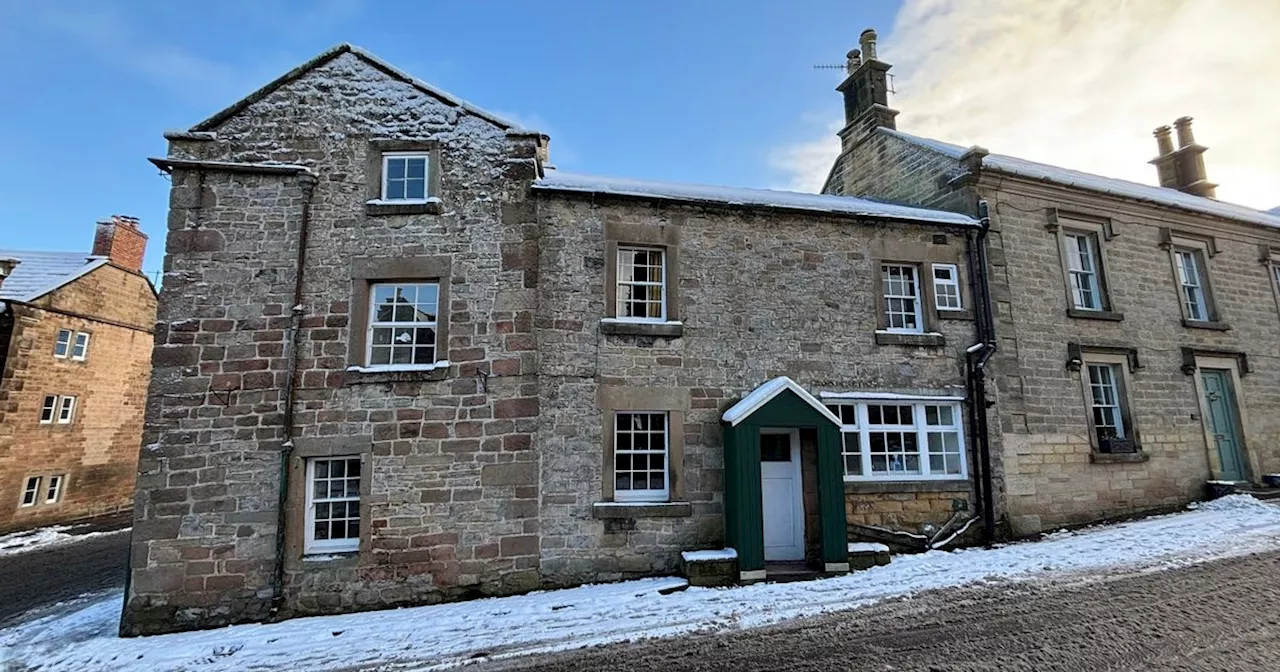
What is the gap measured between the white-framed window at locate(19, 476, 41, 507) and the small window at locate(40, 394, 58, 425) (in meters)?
1.78

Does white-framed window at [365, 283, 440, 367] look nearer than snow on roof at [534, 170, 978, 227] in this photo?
Yes

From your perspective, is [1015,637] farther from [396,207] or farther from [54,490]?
[54,490]

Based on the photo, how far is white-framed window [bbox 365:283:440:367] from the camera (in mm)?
9719

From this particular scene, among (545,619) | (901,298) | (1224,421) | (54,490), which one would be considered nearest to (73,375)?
(54,490)

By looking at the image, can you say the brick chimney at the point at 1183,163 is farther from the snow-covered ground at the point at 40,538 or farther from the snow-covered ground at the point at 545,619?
the snow-covered ground at the point at 40,538

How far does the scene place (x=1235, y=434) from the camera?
1387 cm

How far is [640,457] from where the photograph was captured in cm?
1011

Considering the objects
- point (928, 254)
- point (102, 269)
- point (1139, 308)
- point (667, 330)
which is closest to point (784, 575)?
point (667, 330)

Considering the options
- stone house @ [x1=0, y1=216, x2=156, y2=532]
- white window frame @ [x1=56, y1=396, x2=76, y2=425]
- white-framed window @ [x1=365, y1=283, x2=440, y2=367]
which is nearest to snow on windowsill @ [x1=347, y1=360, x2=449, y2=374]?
white-framed window @ [x1=365, y1=283, x2=440, y2=367]

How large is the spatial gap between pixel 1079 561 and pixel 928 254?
5.97m

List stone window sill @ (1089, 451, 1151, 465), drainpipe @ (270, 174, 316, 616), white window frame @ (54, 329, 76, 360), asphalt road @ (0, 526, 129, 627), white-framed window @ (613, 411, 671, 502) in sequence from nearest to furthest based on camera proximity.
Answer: drainpipe @ (270, 174, 316, 616), white-framed window @ (613, 411, 671, 502), asphalt road @ (0, 526, 129, 627), stone window sill @ (1089, 451, 1151, 465), white window frame @ (54, 329, 76, 360)

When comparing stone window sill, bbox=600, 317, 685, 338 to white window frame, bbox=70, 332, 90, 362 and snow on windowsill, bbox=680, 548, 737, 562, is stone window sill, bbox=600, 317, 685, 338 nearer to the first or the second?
snow on windowsill, bbox=680, 548, 737, 562

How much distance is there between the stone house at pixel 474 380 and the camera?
29.5 ft

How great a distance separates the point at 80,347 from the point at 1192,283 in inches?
1329
